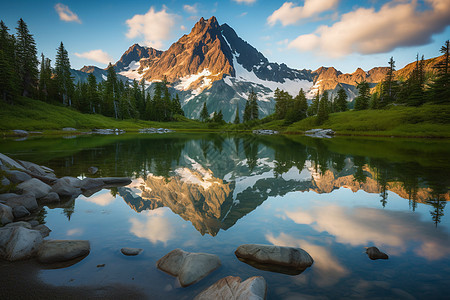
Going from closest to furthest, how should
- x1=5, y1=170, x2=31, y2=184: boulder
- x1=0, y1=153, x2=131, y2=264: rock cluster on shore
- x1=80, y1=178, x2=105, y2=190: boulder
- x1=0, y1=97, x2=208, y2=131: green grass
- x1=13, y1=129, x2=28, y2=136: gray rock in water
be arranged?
x1=0, y1=153, x2=131, y2=264: rock cluster on shore, x1=5, y1=170, x2=31, y2=184: boulder, x1=80, y1=178, x2=105, y2=190: boulder, x1=13, y1=129, x2=28, y2=136: gray rock in water, x1=0, y1=97, x2=208, y2=131: green grass

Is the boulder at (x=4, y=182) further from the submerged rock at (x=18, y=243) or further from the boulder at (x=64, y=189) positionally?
the submerged rock at (x=18, y=243)

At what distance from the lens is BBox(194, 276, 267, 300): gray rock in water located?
14.1 ft

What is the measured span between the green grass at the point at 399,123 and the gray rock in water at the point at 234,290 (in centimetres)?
7629

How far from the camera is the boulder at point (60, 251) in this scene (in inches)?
234

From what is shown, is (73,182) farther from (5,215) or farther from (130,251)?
(130,251)

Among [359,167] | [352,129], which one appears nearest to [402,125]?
[352,129]

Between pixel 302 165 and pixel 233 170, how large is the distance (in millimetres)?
6912

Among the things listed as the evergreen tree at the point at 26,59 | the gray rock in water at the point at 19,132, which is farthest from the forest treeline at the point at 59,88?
the gray rock in water at the point at 19,132

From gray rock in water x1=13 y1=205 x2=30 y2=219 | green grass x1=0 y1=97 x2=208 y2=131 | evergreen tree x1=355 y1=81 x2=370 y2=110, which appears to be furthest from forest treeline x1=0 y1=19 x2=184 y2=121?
evergreen tree x1=355 y1=81 x2=370 y2=110

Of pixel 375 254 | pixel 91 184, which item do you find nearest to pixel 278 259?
pixel 375 254

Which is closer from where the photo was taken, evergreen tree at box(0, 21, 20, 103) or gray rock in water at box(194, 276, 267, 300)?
gray rock in water at box(194, 276, 267, 300)

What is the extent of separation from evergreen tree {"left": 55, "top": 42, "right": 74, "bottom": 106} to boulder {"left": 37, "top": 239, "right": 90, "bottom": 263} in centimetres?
10139

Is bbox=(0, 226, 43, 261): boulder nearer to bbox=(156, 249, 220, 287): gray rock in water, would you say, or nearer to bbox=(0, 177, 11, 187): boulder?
bbox=(156, 249, 220, 287): gray rock in water

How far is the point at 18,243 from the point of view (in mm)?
6102
